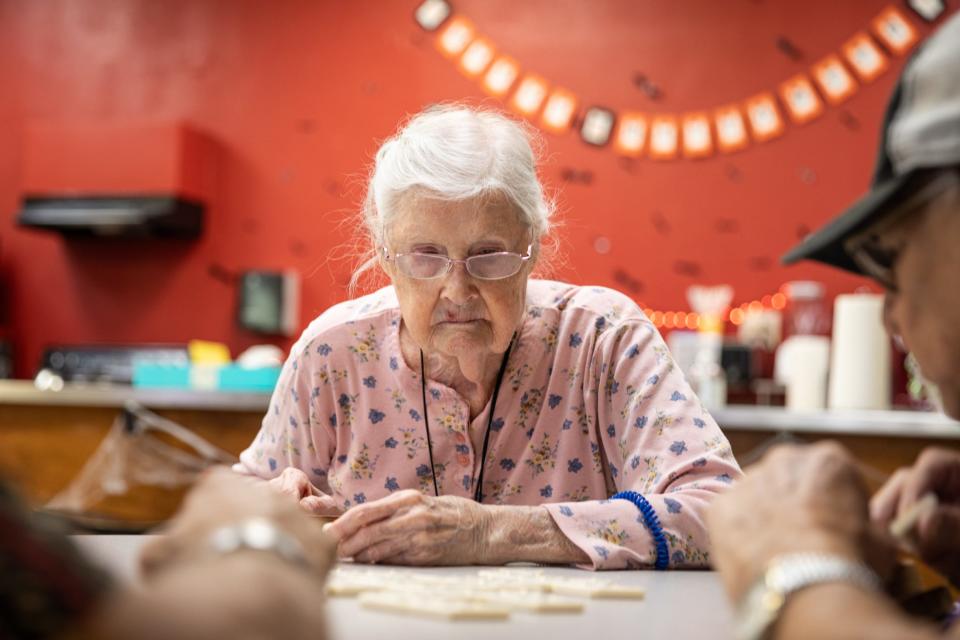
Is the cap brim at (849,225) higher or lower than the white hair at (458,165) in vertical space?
lower

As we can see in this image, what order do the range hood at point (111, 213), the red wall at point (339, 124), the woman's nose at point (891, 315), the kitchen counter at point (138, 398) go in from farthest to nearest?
the range hood at point (111, 213), the red wall at point (339, 124), the kitchen counter at point (138, 398), the woman's nose at point (891, 315)

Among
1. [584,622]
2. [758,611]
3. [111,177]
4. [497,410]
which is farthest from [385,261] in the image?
[111,177]

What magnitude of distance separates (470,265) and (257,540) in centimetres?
122

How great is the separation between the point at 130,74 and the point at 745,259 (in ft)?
12.4

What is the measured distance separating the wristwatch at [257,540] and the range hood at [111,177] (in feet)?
16.7

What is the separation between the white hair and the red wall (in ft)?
A: 10.7

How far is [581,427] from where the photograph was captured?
2.18 m

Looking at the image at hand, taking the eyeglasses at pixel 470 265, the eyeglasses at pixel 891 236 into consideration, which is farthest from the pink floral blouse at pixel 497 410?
the eyeglasses at pixel 891 236

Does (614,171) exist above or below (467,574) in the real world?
above

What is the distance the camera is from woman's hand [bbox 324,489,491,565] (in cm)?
156

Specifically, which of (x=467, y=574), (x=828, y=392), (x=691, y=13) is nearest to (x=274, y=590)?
(x=467, y=574)

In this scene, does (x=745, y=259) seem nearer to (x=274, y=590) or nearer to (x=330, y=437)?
(x=330, y=437)

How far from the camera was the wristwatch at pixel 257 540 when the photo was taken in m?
0.86

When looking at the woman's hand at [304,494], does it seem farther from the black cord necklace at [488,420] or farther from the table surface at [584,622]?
the table surface at [584,622]
